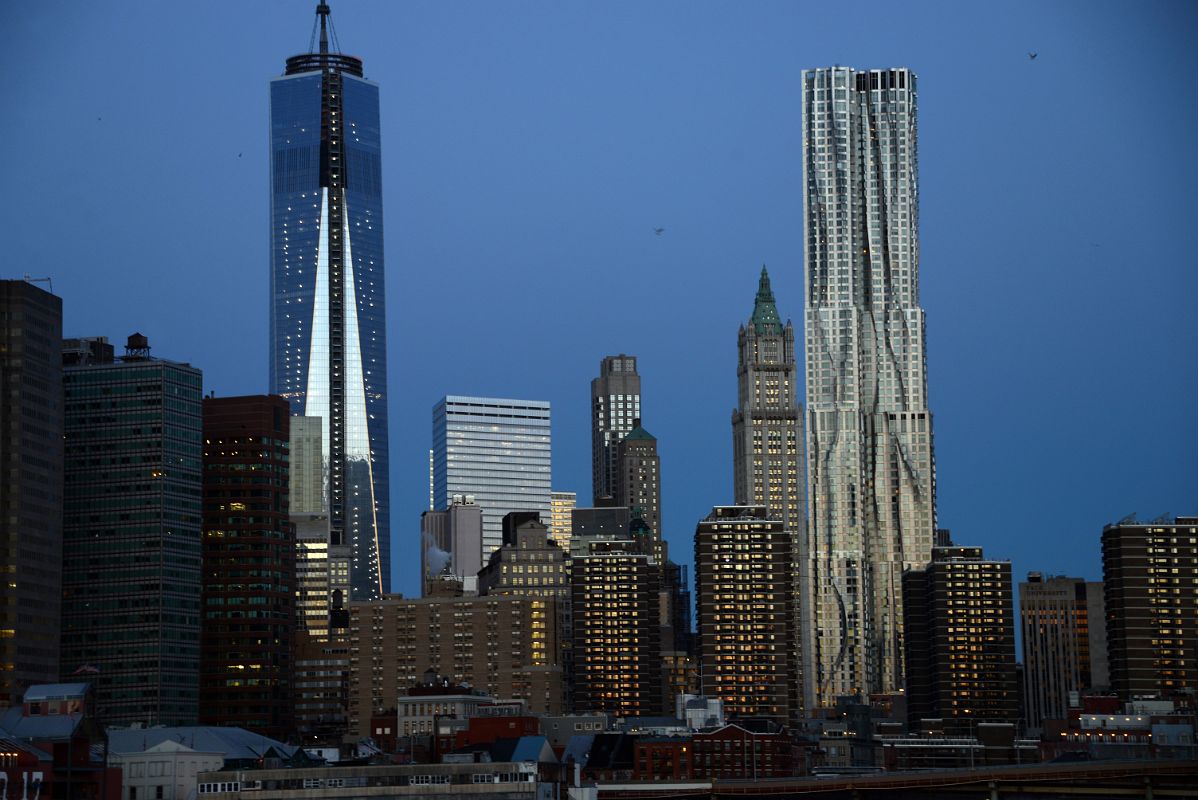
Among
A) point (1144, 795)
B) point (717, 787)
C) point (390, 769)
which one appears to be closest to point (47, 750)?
point (390, 769)

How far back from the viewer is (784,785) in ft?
601

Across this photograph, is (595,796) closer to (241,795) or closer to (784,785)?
(784,785)

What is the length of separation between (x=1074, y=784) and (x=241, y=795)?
72.5m

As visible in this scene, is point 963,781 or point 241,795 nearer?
point 963,781

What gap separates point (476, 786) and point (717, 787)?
22.7 metres

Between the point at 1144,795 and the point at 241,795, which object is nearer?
the point at 1144,795

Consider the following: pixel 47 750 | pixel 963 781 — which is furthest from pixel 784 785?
pixel 47 750

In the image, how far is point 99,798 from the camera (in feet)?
600

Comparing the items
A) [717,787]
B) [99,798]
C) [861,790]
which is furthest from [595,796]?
[99,798]

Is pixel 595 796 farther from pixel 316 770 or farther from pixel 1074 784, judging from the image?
pixel 1074 784

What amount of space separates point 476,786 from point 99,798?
3348 cm

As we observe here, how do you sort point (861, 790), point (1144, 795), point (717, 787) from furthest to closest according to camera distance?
point (717, 787) → point (861, 790) → point (1144, 795)

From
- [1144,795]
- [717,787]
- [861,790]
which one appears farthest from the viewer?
[717,787]

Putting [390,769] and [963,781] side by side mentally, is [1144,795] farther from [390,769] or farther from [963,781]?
[390,769]
